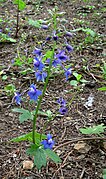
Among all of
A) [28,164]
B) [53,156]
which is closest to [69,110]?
[28,164]

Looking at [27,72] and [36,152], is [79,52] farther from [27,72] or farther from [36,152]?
[36,152]

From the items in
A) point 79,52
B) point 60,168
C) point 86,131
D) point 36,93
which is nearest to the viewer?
point 36,93

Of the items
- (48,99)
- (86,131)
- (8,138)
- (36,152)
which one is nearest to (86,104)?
(48,99)

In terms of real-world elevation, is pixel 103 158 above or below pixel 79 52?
below

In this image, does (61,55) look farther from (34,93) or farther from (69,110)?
(69,110)

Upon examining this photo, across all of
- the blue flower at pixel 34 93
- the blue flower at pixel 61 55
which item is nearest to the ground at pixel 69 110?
the blue flower at pixel 34 93

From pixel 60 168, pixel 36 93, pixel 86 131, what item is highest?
pixel 36 93

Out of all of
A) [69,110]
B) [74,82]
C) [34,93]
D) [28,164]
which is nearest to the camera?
[34,93]
